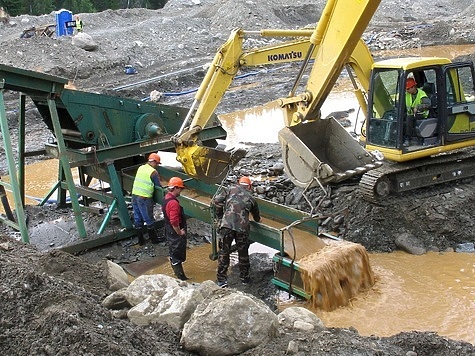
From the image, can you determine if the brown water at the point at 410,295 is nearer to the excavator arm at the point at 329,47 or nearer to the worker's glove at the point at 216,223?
the worker's glove at the point at 216,223

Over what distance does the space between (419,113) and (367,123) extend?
83 cm

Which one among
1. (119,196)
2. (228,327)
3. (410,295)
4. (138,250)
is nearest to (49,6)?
(119,196)

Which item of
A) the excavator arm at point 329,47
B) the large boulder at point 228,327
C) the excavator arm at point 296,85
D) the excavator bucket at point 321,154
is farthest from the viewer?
the excavator bucket at point 321,154

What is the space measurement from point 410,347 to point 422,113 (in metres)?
5.26

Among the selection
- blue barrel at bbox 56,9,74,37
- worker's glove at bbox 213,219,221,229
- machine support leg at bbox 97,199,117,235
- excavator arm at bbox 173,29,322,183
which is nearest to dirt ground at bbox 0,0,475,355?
machine support leg at bbox 97,199,117,235

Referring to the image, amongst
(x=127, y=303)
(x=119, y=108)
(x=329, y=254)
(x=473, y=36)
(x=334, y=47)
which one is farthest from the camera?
(x=473, y=36)

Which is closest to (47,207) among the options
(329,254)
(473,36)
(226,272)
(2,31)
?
(226,272)

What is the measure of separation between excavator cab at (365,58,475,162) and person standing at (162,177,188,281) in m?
3.41

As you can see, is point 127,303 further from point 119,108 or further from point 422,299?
point 119,108

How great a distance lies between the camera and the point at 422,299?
7926 mm

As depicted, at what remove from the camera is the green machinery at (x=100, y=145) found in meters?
8.77

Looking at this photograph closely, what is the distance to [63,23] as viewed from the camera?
98.3ft

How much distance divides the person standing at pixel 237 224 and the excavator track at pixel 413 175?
2.25m

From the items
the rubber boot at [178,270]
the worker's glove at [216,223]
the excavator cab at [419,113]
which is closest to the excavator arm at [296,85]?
the excavator cab at [419,113]
